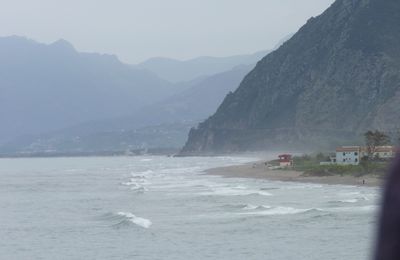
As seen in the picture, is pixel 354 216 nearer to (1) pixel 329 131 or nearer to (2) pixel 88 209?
(2) pixel 88 209

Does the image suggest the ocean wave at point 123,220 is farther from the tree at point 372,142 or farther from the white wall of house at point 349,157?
the tree at point 372,142

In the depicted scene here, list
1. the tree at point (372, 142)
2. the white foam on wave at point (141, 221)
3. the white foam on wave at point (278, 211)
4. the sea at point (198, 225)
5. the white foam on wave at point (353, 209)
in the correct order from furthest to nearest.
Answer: the tree at point (372, 142) → the white foam on wave at point (278, 211) → the white foam on wave at point (353, 209) → the white foam on wave at point (141, 221) → the sea at point (198, 225)

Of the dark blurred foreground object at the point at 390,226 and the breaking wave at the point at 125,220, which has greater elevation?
the dark blurred foreground object at the point at 390,226

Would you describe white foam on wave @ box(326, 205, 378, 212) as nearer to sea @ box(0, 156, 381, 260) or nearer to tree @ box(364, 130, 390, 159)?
sea @ box(0, 156, 381, 260)

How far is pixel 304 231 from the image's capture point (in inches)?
1375

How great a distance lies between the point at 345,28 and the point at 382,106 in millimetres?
25997

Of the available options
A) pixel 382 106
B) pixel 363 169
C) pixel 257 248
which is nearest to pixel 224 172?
pixel 363 169

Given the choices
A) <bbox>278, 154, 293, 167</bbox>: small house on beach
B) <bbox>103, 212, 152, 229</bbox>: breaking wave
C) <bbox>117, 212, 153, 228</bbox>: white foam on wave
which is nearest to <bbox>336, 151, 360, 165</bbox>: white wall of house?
<bbox>278, 154, 293, 167</bbox>: small house on beach

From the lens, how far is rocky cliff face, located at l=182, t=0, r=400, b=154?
456 ft

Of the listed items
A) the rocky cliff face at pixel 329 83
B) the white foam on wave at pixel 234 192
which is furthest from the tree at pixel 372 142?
the rocky cliff face at pixel 329 83

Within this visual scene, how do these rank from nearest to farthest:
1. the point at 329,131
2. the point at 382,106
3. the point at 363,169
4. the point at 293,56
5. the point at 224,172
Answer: the point at 363,169 < the point at 224,172 < the point at 382,106 < the point at 329,131 < the point at 293,56

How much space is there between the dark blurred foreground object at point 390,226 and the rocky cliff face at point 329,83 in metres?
127

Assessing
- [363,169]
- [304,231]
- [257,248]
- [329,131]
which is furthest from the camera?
[329,131]

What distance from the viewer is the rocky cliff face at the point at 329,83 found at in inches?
5468
